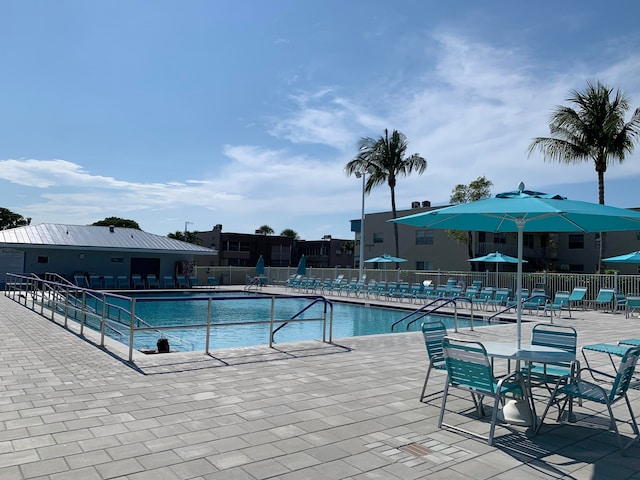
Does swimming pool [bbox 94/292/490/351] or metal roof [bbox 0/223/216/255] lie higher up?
metal roof [bbox 0/223/216/255]

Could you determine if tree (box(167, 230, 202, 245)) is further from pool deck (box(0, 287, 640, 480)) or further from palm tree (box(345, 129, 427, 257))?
pool deck (box(0, 287, 640, 480))

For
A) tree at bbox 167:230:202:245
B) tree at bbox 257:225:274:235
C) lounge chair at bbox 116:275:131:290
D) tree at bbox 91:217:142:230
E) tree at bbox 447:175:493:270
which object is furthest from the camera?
tree at bbox 257:225:274:235

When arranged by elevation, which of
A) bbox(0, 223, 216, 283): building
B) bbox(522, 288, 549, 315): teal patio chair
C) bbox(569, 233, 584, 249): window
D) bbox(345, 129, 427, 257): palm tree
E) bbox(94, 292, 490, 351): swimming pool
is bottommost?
bbox(94, 292, 490, 351): swimming pool

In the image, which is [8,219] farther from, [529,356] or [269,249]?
[529,356]

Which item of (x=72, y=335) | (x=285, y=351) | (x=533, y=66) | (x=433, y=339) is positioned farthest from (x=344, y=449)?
(x=533, y=66)

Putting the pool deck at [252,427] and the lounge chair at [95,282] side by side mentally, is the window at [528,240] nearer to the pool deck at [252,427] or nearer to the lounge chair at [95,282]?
the lounge chair at [95,282]

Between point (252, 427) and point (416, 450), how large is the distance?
1406mm

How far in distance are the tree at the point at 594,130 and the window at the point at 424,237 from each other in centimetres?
1455

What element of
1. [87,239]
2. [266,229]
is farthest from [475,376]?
[266,229]

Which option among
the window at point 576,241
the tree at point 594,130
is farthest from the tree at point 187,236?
the tree at point 594,130

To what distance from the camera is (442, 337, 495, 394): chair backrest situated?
13.1 ft

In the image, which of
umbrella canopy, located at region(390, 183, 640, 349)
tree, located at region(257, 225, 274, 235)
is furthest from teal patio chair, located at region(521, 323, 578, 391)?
tree, located at region(257, 225, 274, 235)

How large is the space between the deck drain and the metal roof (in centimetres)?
2446

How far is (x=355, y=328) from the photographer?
1514 centimetres
